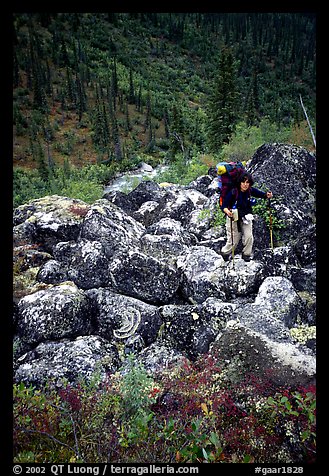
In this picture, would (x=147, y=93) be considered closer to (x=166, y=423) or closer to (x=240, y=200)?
(x=240, y=200)

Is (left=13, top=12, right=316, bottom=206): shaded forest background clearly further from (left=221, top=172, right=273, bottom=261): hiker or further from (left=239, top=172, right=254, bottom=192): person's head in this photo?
(left=239, top=172, right=254, bottom=192): person's head

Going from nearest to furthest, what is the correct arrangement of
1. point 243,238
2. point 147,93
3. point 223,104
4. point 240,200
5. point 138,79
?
point 240,200
point 243,238
point 223,104
point 147,93
point 138,79

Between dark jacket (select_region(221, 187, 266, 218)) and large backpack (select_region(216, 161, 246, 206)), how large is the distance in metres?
0.09

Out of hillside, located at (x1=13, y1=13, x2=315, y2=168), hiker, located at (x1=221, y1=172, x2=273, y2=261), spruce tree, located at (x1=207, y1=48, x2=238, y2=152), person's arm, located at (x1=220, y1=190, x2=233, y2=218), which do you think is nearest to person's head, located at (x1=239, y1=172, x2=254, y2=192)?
hiker, located at (x1=221, y1=172, x2=273, y2=261)

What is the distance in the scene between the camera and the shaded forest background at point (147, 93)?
79.9ft

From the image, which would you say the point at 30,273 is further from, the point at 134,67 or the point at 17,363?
the point at 134,67

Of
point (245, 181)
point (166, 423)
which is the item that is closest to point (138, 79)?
point (245, 181)

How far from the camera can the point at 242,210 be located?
614 centimetres

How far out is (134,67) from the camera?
69.4 metres

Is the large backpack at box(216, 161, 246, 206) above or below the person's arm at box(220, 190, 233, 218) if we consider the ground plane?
above

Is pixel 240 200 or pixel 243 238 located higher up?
pixel 240 200

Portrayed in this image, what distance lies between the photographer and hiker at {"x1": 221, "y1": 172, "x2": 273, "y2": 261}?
5.88 metres

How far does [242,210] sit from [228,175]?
752 mm

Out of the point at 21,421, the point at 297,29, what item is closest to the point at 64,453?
the point at 21,421
